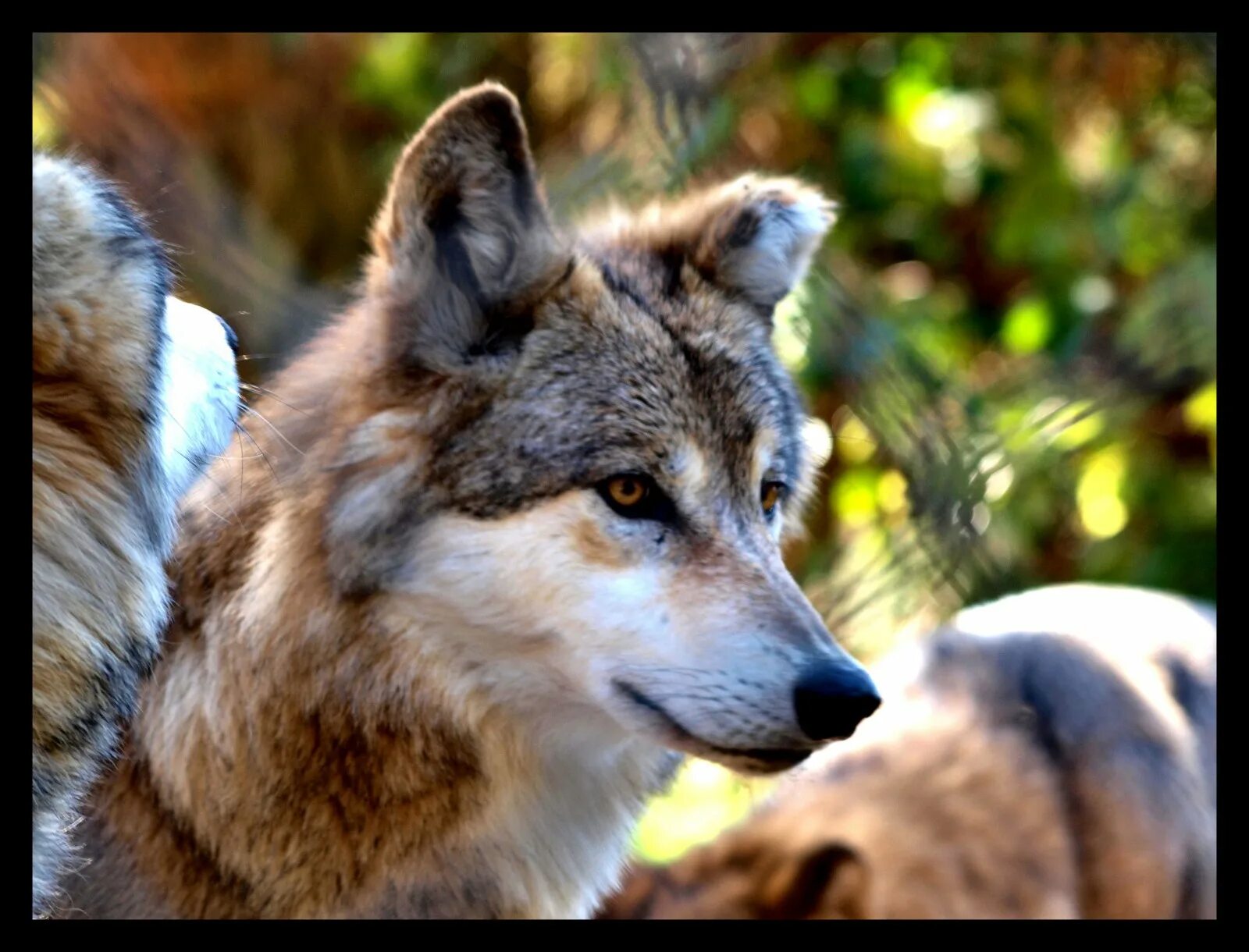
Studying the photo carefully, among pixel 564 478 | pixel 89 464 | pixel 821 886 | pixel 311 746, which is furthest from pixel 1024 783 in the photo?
pixel 89 464

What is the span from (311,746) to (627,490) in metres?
0.65

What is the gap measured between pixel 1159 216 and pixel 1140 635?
105 inches

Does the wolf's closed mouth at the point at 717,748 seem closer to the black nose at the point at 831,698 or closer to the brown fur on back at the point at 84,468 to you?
the black nose at the point at 831,698

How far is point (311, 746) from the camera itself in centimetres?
221

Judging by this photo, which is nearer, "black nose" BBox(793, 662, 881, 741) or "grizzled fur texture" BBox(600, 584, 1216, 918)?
"black nose" BBox(793, 662, 881, 741)

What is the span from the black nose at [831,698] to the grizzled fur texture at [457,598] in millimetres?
23

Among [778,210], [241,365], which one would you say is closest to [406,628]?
[778,210]

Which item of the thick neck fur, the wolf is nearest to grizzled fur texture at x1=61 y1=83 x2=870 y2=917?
the thick neck fur

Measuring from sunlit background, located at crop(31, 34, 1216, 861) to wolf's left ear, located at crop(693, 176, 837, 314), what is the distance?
4.29 ft

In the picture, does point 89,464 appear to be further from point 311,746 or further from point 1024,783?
point 1024,783

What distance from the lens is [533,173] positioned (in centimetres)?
228

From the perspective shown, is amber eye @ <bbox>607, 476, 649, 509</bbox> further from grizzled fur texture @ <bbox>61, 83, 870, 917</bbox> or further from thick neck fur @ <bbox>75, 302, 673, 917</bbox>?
thick neck fur @ <bbox>75, 302, 673, 917</bbox>

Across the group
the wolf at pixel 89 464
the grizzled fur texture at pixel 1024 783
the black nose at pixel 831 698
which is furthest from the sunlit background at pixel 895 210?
the wolf at pixel 89 464

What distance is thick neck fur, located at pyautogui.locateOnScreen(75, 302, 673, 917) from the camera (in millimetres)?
2193
